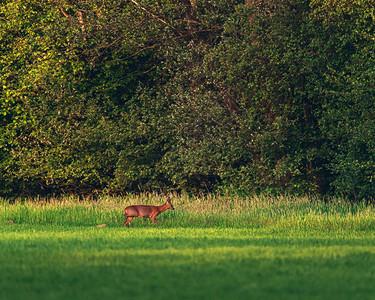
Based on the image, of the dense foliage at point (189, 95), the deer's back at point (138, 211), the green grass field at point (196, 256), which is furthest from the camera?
the dense foliage at point (189, 95)

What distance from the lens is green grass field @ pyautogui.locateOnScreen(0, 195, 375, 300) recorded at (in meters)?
8.27

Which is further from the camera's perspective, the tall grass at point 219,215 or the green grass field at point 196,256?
the tall grass at point 219,215

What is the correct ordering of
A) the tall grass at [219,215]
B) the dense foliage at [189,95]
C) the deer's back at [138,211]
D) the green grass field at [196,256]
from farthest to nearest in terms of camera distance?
1. the dense foliage at [189,95]
2. the tall grass at [219,215]
3. the deer's back at [138,211]
4. the green grass field at [196,256]

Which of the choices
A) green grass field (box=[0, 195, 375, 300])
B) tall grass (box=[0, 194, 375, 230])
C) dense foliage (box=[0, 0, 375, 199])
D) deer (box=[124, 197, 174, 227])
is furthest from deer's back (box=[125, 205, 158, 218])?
dense foliage (box=[0, 0, 375, 199])

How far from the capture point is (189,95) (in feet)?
93.4

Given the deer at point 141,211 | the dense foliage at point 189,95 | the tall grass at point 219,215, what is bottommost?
the tall grass at point 219,215

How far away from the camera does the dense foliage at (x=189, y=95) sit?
26031 millimetres

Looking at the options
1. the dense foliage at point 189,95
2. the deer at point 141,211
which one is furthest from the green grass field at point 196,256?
the dense foliage at point 189,95

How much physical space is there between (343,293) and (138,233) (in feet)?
30.1

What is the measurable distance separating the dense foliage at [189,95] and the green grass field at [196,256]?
6082 millimetres

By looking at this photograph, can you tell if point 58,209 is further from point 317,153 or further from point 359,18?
point 359,18

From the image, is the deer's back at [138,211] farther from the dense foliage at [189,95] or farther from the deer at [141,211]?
the dense foliage at [189,95]

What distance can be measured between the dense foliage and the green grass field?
20.0ft

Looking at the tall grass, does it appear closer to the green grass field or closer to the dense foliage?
the green grass field
